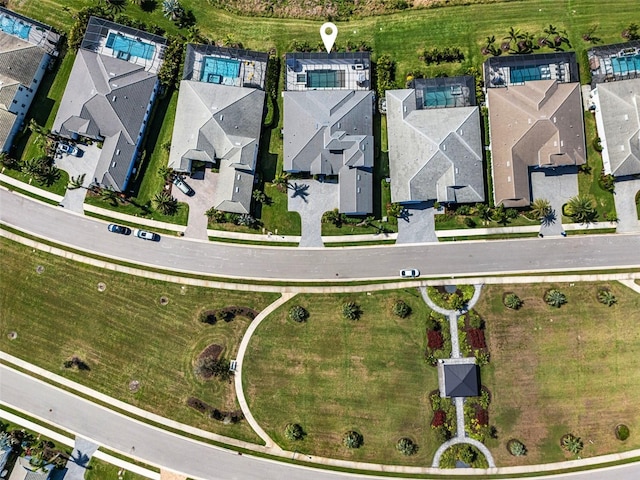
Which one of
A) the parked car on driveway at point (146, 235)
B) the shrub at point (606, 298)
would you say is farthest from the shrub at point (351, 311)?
the shrub at point (606, 298)

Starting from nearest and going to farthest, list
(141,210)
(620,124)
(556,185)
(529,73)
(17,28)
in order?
(620,124)
(556,185)
(529,73)
(141,210)
(17,28)

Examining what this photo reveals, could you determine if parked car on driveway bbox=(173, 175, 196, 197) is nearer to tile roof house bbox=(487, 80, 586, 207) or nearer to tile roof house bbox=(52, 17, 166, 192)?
tile roof house bbox=(52, 17, 166, 192)

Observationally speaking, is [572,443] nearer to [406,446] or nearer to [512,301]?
[512,301]

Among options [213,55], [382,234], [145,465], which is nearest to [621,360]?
[382,234]

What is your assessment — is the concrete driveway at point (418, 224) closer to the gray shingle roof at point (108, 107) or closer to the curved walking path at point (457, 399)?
the curved walking path at point (457, 399)

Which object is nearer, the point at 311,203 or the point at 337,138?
the point at 337,138

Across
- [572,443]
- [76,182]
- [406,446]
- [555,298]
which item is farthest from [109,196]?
[572,443]
